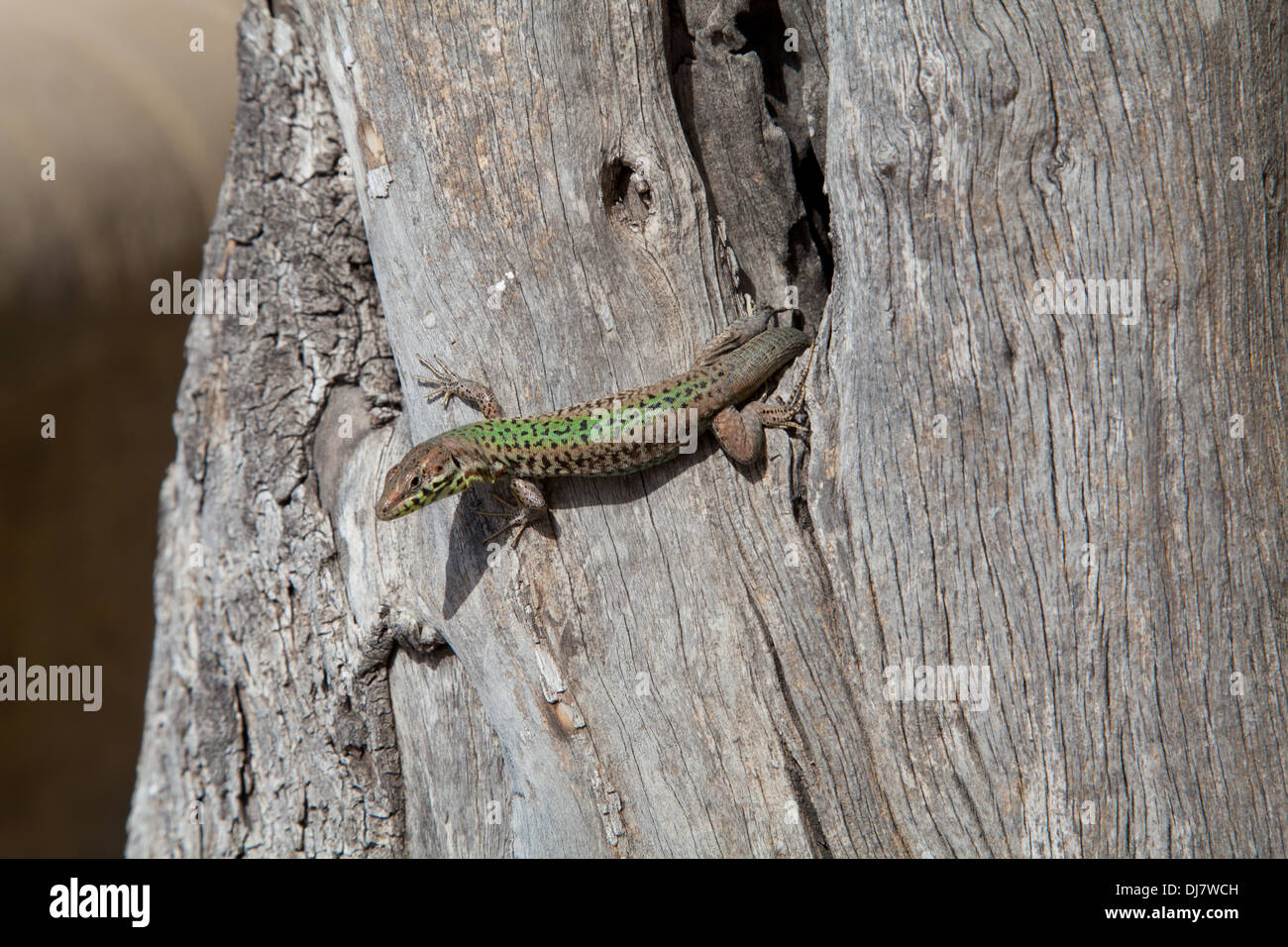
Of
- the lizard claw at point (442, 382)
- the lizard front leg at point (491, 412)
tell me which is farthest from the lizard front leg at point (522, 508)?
the lizard claw at point (442, 382)

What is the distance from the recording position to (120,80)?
4.22m

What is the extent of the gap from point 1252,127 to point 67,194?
477cm

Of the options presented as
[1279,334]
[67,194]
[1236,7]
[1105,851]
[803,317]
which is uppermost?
[67,194]

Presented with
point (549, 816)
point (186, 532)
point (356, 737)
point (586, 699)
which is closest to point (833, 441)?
point (586, 699)

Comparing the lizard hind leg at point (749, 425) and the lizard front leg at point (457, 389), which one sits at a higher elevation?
the lizard front leg at point (457, 389)

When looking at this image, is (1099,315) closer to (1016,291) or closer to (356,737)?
(1016,291)

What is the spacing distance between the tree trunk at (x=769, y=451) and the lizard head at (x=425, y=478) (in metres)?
0.25

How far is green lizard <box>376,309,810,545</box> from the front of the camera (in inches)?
129

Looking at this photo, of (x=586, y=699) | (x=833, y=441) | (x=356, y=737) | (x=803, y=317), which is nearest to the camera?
(x=833, y=441)

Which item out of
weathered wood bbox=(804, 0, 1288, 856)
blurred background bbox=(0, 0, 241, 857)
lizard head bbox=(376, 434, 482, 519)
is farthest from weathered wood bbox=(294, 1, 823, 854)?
blurred background bbox=(0, 0, 241, 857)

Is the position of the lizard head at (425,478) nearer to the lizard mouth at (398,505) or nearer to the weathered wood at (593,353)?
the lizard mouth at (398,505)

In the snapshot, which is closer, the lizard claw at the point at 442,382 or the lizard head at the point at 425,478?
the lizard head at the point at 425,478

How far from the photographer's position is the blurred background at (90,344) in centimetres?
388

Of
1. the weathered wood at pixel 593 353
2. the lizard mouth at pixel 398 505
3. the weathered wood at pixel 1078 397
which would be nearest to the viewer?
the weathered wood at pixel 1078 397
